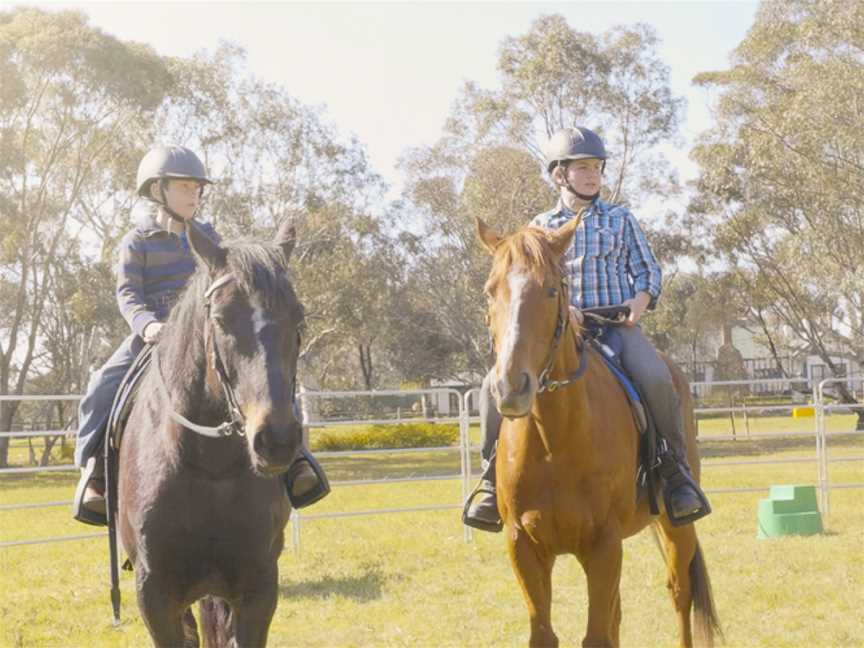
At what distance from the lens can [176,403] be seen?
3.78 metres

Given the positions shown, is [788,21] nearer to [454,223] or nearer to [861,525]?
[454,223]

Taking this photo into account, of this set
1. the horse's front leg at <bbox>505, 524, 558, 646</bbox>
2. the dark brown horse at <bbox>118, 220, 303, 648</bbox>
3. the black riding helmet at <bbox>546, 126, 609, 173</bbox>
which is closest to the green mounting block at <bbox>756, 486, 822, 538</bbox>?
the black riding helmet at <bbox>546, 126, 609, 173</bbox>

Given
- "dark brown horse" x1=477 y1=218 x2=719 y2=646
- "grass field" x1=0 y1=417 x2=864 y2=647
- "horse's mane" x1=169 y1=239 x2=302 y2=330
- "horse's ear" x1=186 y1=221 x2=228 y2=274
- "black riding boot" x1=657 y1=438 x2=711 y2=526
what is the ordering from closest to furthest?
"horse's mane" x1=169 y1=239 x2=302 y2=330 → "horse's ear" x1=186 y1=221 x2=228 y2=274 → "dark brown horse" x1=477 y1=218 x2=719 y2=646 → "black riding boot" x1=657 y1=438 x2=711 y2=526 → "grass field" x1=0 y1=417 x2=864 y2=647

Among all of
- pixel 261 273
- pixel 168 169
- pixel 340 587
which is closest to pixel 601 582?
pixel 261 273

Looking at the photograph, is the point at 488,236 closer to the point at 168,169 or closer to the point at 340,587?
the point at 168,169

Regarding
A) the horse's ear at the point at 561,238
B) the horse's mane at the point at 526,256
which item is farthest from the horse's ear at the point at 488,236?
the horse's ear at the point at 561,238

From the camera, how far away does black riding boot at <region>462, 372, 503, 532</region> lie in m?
5.04

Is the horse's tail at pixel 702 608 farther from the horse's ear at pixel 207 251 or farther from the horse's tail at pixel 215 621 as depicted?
the horse's ear at pixel 207 251

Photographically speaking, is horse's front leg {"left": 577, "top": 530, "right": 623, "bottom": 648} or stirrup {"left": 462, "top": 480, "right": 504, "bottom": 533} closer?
horse's front leg {"left": 577, "top": 530, "right": 623, "bottom": 648}

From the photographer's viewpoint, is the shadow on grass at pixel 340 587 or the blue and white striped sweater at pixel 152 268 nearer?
the blue and white striped sweater at pixel 152 268

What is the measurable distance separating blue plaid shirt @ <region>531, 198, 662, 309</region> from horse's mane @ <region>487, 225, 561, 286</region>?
3.21ft

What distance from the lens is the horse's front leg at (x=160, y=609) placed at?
3793 mm

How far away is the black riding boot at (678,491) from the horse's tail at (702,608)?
104 cm

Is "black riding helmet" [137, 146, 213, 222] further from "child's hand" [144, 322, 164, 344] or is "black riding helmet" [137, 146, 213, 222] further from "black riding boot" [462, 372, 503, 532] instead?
"black riding boot" [462, 372, 503, 532]
